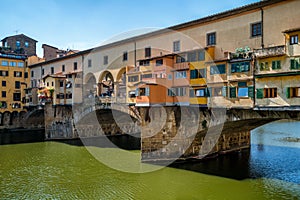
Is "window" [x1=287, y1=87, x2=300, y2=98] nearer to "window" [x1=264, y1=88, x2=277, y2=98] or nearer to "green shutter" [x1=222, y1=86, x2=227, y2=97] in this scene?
"window" [x1=264, y1=88, x2=277, y2=98]

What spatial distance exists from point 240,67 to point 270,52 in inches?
91.0

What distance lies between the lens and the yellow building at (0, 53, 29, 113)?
5119 cm

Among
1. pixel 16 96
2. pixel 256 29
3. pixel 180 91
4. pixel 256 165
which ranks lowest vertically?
pixel 256 165

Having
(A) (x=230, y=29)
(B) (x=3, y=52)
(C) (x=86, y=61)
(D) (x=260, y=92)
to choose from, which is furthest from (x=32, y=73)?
(D) (x=260, y=92)

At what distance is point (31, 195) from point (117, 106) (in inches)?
611

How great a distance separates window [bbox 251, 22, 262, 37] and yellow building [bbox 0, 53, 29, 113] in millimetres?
45641

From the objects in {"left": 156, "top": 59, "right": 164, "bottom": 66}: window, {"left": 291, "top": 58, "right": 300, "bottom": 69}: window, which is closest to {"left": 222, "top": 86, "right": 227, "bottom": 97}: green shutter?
{"left": 291, "top": 58, "right": 300, "bottom": 69}: window

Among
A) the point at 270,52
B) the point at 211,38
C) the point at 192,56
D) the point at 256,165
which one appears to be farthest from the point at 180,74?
the point at 256,165

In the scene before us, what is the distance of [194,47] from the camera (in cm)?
2500

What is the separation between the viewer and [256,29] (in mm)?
20531

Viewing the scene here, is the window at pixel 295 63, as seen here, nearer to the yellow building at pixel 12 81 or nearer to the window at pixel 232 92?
the window at pixel 232 92

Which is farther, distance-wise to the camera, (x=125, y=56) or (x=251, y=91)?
(x=125, y=56)

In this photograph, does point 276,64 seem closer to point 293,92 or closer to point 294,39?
point 294,39

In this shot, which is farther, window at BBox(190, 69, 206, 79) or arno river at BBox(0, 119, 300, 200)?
window at BBox(190, 69, 206, 79)
